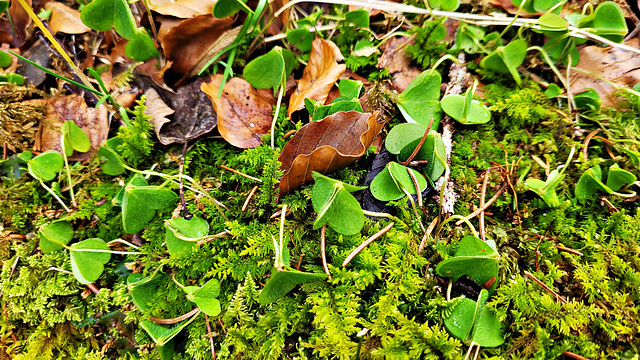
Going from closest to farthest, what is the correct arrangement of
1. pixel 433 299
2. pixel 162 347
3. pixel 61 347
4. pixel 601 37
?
pixel 433 299 < pixel 162 347 < pixel 61 347 < pixel 601 37

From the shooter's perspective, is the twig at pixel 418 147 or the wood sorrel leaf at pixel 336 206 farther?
the twig at pixel 418 147

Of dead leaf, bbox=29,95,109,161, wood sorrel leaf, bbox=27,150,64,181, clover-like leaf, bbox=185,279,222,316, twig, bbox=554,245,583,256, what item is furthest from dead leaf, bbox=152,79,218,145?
twig, bbox=554,245,583,256

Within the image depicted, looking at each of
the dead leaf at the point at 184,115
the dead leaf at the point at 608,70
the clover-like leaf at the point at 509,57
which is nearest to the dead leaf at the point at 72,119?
the dead leaf at the point at 184,115

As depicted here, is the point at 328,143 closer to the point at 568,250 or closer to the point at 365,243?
the point at 365,243

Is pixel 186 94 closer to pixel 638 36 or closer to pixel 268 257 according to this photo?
pixel 268 257

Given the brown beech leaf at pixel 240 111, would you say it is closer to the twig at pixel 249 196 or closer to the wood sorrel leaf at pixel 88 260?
the twig at pixel 249 196

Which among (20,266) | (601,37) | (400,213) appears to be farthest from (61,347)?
(601,37)

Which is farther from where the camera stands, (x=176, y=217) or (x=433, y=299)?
(x=176, y=217)
